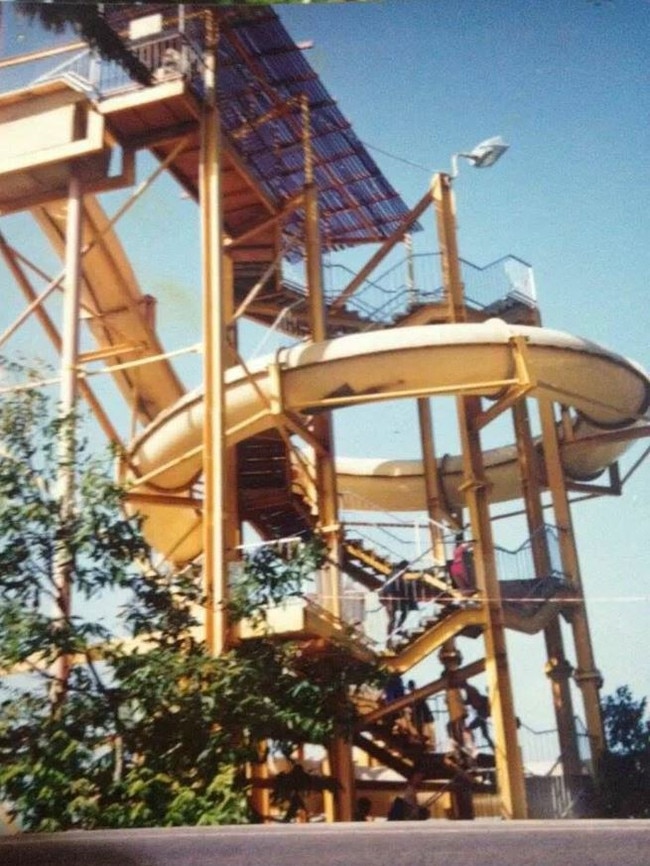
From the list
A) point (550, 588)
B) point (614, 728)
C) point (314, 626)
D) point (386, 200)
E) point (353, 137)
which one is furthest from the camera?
point (386, 200)

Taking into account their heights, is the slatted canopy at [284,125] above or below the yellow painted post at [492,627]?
above

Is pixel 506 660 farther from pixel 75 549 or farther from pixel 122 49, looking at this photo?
pixel 122 49

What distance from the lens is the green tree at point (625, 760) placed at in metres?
10.0

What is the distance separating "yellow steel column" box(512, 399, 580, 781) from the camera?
12391 mm

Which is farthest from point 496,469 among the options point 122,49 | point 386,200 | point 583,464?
point 122,49

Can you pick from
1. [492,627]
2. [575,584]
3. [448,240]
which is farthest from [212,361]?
[575,584]

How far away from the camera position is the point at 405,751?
1159 centimetres

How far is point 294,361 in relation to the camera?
10.5 metres

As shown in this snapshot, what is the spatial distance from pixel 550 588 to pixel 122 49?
8.81m

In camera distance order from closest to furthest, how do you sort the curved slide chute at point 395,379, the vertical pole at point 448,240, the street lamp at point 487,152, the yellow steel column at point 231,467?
the street lamp at point 487,152 → the curved slide chute at point 395,379 → the yellow steel column at point 231,467 → the vertical pole at point 448,240

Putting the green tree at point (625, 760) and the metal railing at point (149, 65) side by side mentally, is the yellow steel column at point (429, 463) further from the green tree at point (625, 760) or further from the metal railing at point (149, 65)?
the metal railing at point (149, 65)

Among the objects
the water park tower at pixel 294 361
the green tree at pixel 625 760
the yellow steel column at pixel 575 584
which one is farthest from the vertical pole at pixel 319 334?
the green tree at pixel 625 760

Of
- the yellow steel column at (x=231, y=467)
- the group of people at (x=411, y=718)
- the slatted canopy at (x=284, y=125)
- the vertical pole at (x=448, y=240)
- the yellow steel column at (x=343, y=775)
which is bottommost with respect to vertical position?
the yellow steel column at (x=343, y=775)

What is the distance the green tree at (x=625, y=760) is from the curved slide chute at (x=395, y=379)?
3.88 m
